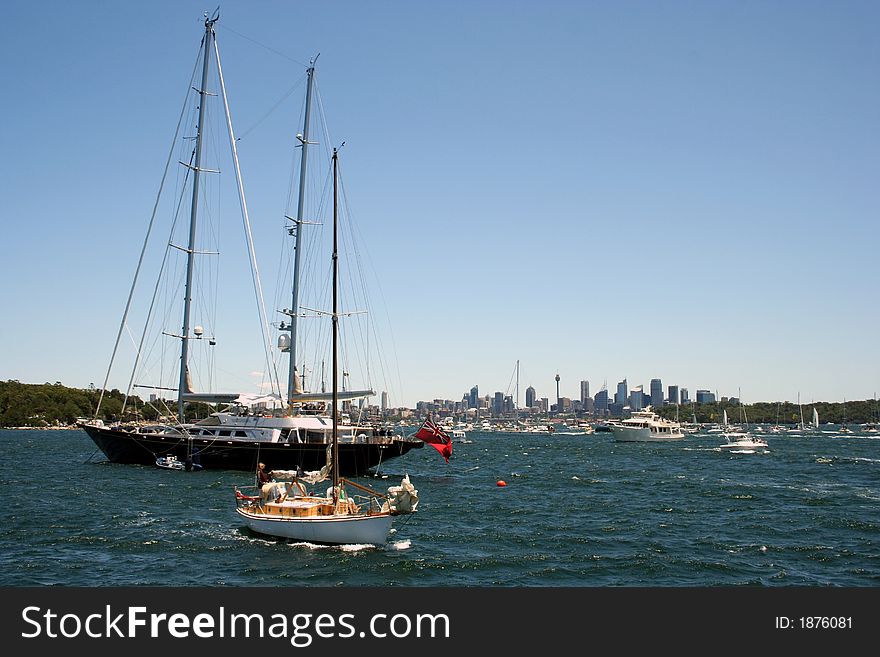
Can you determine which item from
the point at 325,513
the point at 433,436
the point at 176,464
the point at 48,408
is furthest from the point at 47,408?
the point at 325,513

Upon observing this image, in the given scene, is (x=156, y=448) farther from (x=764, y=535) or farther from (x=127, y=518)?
(x=764, y=535)

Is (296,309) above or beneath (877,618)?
above

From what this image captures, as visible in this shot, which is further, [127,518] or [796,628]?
[127,518]

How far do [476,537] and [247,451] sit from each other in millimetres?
30344

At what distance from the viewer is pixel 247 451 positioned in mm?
57656

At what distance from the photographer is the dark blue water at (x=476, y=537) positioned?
2458 cm

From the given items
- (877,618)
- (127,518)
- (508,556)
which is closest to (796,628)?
(877,618)

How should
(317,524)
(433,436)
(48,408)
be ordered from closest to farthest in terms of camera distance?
(317,524) → (433,436) → (48,408)

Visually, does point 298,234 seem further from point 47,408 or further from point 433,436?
point 47,408

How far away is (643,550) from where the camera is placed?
29609 mm

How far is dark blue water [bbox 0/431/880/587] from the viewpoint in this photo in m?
24.6

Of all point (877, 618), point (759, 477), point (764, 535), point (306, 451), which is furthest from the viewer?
point (759, 477)

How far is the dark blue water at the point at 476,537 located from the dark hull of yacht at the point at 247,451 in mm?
2210

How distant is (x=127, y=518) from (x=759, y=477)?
52.1 metres
